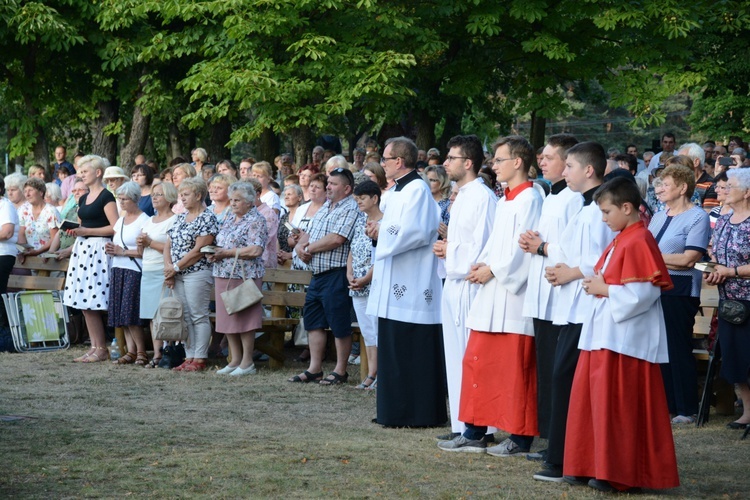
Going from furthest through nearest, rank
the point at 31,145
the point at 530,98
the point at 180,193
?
the point at 31,145 → the point at 530,98 → the point at 180,193

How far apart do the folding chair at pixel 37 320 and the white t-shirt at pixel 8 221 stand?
1.78 ft

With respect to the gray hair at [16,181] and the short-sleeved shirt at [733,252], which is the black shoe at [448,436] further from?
the gray hair at [16,181]

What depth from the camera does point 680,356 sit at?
32.1 feet

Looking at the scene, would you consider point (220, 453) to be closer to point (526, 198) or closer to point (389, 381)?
point (389, 381)

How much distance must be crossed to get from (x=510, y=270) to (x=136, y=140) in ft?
58.0

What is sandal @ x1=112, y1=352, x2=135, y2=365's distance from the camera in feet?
42.8

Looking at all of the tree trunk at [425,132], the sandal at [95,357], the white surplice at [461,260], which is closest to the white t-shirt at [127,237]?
the sandal at [95,357]

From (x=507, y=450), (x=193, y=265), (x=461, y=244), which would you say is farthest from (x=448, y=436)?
(x=193, y=265)

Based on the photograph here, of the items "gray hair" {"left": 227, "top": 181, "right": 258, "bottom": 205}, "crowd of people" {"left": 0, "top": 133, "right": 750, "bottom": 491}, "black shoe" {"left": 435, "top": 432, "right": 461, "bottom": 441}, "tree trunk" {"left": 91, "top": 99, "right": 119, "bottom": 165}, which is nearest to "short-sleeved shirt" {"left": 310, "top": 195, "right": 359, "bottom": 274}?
"crowd of people" {"left": 0, "top": 133, "right": 750, "bottom": 491}

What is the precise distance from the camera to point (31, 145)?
26.0 meters

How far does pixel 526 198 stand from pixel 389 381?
2.17m

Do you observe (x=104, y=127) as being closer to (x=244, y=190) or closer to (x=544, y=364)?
(x=244, y=190)

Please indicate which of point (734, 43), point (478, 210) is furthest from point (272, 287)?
point (734, 43)

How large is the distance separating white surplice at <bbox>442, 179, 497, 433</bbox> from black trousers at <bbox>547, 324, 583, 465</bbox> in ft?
4.11
